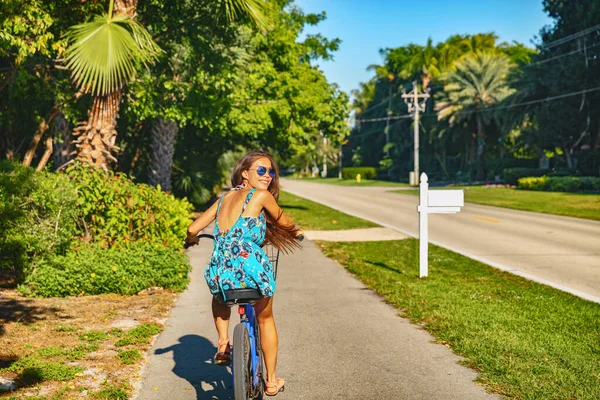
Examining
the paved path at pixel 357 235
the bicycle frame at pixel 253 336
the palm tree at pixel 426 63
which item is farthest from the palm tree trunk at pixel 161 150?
the palm tree at pixel 426 63

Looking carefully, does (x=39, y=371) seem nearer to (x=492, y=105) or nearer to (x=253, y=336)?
(x=253, y=336)

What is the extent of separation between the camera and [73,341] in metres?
6.49

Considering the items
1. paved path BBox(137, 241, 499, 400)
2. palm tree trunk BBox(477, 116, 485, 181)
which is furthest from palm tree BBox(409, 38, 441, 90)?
paved path BBox(137, 241, 499, 400)

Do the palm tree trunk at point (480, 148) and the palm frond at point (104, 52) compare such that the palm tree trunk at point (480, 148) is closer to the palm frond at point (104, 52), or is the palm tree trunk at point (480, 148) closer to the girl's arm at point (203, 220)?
the palm frond at point (104, 52)

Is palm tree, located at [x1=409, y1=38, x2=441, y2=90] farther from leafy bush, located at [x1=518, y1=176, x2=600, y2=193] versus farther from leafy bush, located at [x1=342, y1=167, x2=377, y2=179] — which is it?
leafy bush, located at [x1=518, y1=176, x2=600, y2=193]

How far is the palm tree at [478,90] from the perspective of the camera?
203 ft

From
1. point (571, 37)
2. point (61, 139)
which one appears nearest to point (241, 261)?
point (61, 139)

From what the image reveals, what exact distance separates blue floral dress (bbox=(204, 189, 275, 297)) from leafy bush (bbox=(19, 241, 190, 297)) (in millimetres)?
4913

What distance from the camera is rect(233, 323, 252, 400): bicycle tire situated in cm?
409

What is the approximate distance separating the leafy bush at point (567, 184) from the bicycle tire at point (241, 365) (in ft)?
118

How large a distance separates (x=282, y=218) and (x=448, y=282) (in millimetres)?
6071

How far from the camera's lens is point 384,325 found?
733 centimetres

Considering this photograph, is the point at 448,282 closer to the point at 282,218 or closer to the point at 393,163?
the point at 282,218

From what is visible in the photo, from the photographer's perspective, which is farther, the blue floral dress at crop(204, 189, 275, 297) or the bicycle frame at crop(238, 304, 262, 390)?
the bicycle frame at crop(238, 304, 262, 390)
